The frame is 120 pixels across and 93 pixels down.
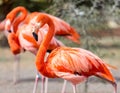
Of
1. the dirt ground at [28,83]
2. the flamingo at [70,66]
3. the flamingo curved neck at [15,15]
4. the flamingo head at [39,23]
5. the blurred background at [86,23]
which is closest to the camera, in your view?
the flamingo head at [39,23]

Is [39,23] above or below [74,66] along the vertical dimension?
above

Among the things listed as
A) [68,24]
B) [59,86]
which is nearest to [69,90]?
[59,86]

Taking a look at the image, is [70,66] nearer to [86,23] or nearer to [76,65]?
[76,65]

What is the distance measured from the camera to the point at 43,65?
286 inches

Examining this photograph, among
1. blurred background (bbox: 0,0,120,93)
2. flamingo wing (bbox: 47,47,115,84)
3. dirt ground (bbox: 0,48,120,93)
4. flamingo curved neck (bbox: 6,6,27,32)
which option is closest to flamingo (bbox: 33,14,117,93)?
flamingo wing (bbox: 47,47,115,84)

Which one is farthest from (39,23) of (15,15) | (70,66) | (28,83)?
(28,83)

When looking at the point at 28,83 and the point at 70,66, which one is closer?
the point at 70,66

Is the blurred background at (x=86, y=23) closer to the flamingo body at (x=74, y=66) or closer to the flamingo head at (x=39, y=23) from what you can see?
the flamingo body at (x=74, y=66)

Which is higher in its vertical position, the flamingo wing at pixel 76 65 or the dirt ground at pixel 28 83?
the flamingo wing at pixel 76 65

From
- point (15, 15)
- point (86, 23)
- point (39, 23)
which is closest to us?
point (39, 23)

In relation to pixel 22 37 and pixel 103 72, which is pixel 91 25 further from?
pixel 103 72

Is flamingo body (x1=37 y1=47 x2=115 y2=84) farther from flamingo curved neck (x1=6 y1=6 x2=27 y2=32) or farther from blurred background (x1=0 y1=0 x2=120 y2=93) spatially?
flamingo curved neck (x1=6 y1=6 x2=27 y2=32)

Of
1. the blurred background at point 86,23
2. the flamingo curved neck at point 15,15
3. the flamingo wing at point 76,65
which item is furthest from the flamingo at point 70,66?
the flamingo curved neck at point 15,15

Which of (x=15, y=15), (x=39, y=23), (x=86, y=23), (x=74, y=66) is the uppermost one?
(x=39, y=23)
